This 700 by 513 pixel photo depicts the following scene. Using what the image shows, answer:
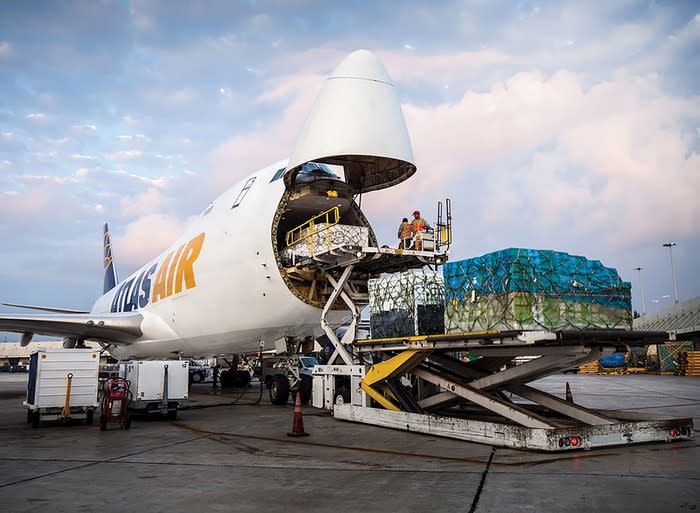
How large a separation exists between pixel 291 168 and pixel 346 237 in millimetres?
2116

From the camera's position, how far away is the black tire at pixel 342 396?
1399cm

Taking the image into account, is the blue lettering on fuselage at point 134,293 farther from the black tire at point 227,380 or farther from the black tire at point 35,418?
the black tire at point 35,418

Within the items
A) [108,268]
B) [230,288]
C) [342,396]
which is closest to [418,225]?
[342,396]

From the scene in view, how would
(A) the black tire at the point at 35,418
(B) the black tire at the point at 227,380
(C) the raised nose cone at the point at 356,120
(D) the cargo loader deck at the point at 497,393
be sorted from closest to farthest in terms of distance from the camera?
(D) the cargo loader deck at the point at 497,393 → (A) the black tire at the point at 35,418 → (C) the raised nose cone at the point at 356,120 → (B) the black tire at the point at 227,380

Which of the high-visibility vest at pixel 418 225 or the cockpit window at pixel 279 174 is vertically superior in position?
the cockpit window at pixel 279 174

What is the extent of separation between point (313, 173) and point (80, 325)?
39.5 ft

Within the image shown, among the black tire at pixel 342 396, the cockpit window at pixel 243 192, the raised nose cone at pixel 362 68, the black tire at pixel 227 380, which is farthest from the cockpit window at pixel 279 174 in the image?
the black tire at pixel 227 380

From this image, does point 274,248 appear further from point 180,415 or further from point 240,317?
point 180,415

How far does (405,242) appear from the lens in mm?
14289

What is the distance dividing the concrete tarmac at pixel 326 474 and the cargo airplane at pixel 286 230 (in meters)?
4.83

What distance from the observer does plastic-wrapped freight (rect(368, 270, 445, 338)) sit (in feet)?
37.9

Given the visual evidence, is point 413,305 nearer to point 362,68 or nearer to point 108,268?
point 362,68

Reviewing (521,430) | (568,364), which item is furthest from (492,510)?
(568,364)

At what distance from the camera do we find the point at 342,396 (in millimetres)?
14055
